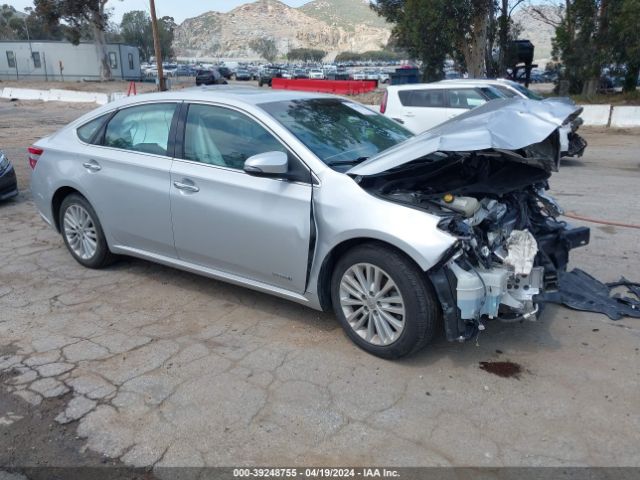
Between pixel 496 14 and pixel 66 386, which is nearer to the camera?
pixel 66 386

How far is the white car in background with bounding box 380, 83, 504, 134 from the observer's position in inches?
463

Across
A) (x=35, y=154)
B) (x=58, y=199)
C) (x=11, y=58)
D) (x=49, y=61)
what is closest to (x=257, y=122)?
(x=58, y=199)

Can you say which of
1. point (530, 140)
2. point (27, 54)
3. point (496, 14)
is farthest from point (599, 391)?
point (27, 54)

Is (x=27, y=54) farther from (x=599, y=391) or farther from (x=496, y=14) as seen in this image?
(x=599, y=391)

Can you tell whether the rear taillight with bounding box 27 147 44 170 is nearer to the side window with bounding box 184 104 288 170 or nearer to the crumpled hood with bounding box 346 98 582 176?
the side window with bounding box 184 104 288 170

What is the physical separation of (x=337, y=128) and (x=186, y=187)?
50.0 inches

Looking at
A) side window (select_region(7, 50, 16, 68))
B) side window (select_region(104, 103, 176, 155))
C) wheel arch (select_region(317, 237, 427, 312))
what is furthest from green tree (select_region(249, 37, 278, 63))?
wheel arch (select_region(317, 237, 427, 312))

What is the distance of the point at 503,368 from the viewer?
12.3ft

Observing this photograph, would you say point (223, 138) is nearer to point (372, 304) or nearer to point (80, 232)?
point (372, 304)

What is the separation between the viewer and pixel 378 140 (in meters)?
4.73

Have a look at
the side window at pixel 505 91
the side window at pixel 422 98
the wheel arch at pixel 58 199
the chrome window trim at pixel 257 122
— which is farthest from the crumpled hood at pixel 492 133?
the side window at pixel 422 98

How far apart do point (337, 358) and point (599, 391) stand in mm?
1609

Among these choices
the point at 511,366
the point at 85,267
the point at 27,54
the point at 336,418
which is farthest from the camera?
the point at 27,54

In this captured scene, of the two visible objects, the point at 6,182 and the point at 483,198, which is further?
the point at 6,182
